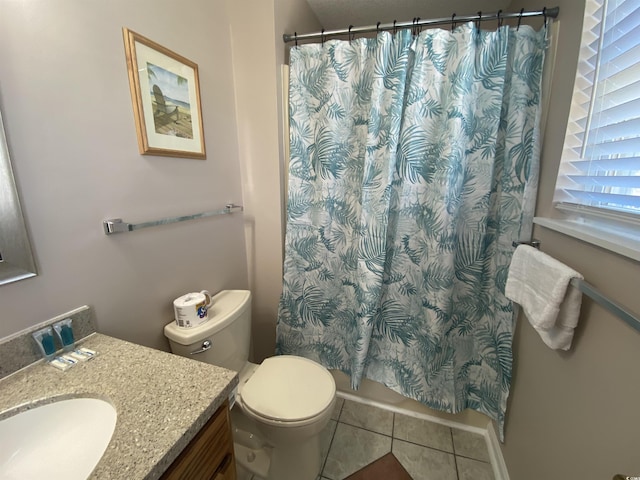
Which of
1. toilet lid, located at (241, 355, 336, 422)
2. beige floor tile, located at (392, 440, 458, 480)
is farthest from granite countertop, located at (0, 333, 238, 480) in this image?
beige floor tile, located at (392, 440, 458, 480)

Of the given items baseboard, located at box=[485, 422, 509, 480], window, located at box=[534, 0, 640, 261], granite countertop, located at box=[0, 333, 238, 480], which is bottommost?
baseboard, located at box=[485, 422, 509, 480]

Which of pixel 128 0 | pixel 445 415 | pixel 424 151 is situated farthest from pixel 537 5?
pixel 445 415

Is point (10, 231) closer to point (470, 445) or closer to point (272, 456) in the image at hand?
point (272, 456)

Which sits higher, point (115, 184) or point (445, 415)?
point (115, 184)

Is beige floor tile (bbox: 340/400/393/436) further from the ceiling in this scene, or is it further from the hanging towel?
the ceiling

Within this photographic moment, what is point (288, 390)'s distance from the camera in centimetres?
117

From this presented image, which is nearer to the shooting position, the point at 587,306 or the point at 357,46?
the point at 587,306

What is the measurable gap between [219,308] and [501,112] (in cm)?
152

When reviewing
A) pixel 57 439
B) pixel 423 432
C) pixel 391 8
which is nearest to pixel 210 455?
pixel 57 439

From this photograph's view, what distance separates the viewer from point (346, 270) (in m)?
1.49

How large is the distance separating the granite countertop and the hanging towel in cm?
93

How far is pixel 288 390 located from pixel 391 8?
2116mm

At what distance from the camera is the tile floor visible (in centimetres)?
132

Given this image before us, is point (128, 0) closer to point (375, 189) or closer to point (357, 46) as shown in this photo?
point (357, 46)
